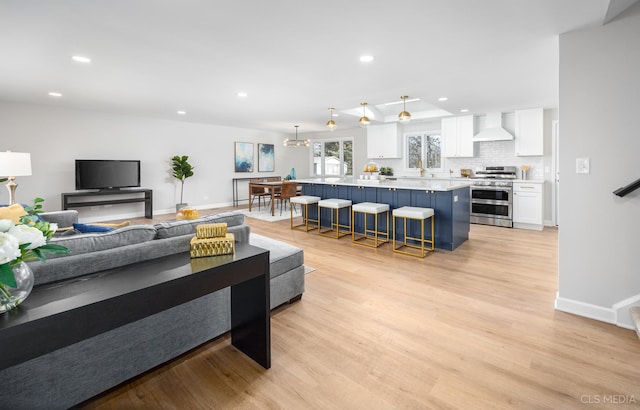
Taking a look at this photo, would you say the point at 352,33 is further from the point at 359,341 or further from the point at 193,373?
the point at 193,373

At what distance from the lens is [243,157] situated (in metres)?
9.56

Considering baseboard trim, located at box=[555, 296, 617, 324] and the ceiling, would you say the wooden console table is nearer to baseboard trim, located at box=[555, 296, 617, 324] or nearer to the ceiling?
the ceiling

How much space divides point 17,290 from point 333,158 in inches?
381

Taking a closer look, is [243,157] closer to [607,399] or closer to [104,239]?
[104,239]

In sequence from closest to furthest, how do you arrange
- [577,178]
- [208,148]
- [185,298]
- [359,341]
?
[185,298]
[359,341]
[577,178]
[208,148]

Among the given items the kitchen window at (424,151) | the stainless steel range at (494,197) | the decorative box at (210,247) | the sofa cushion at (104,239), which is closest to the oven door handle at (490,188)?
the stainless steel range at (494,197)

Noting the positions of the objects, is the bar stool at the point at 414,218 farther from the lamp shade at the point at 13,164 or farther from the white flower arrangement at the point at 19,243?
the lamp shade at the point at 13,164

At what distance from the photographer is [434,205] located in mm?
4648

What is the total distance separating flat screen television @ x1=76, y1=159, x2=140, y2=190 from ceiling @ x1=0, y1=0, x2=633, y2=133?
144 cm

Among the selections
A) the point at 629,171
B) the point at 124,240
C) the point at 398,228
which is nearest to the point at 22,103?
the point at 124,240

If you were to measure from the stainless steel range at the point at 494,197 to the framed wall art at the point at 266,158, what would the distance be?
6211mm

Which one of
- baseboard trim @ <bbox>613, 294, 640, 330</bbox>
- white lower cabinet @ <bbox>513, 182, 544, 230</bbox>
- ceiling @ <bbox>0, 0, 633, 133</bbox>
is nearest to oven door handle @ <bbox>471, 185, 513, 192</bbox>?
white lower cabinet @ <bbox>513, 182, 544, 230</bbox>

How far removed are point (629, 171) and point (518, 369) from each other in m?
1.75

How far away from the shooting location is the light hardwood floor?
1676mm
